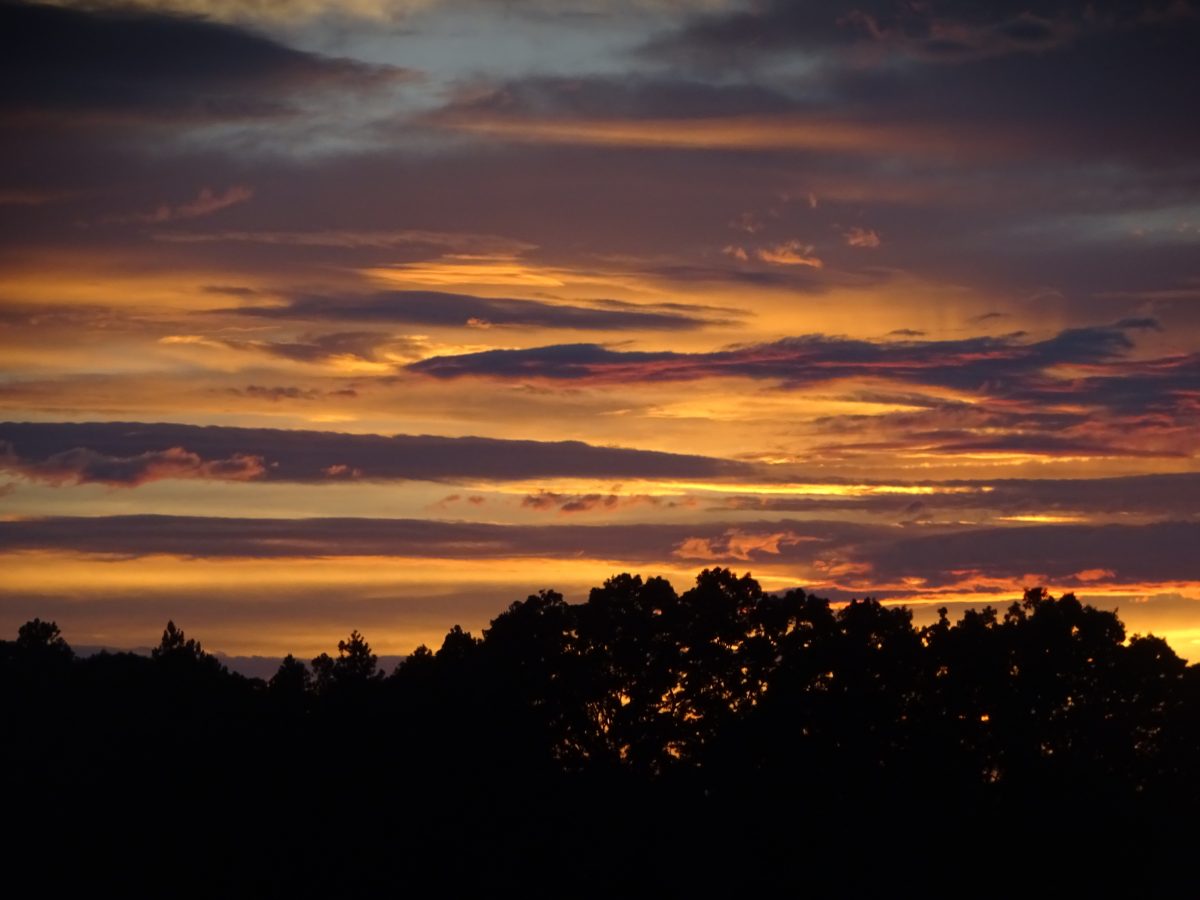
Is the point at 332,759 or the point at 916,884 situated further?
the point at 332,759

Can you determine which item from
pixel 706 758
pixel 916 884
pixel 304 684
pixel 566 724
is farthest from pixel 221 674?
pixel 916 884

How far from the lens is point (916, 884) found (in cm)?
7750

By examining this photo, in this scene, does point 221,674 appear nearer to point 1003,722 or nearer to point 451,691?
point 451,691

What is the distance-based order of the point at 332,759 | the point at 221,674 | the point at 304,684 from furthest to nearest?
1. the point at 221,674
2. the point at 304,684
3. the point at 332,759

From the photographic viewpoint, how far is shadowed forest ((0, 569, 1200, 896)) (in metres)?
78.2

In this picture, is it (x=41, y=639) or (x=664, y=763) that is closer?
(x=664, y=763)

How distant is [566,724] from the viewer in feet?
278

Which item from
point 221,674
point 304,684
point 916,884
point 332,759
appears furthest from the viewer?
point 221,674

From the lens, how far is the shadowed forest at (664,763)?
7825 centimetres

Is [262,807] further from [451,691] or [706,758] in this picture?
[706,758]

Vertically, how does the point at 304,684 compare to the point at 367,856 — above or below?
above

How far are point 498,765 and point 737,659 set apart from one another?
13483 mm

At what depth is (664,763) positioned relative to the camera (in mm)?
83312

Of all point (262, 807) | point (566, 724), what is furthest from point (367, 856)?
point (566, 724)
